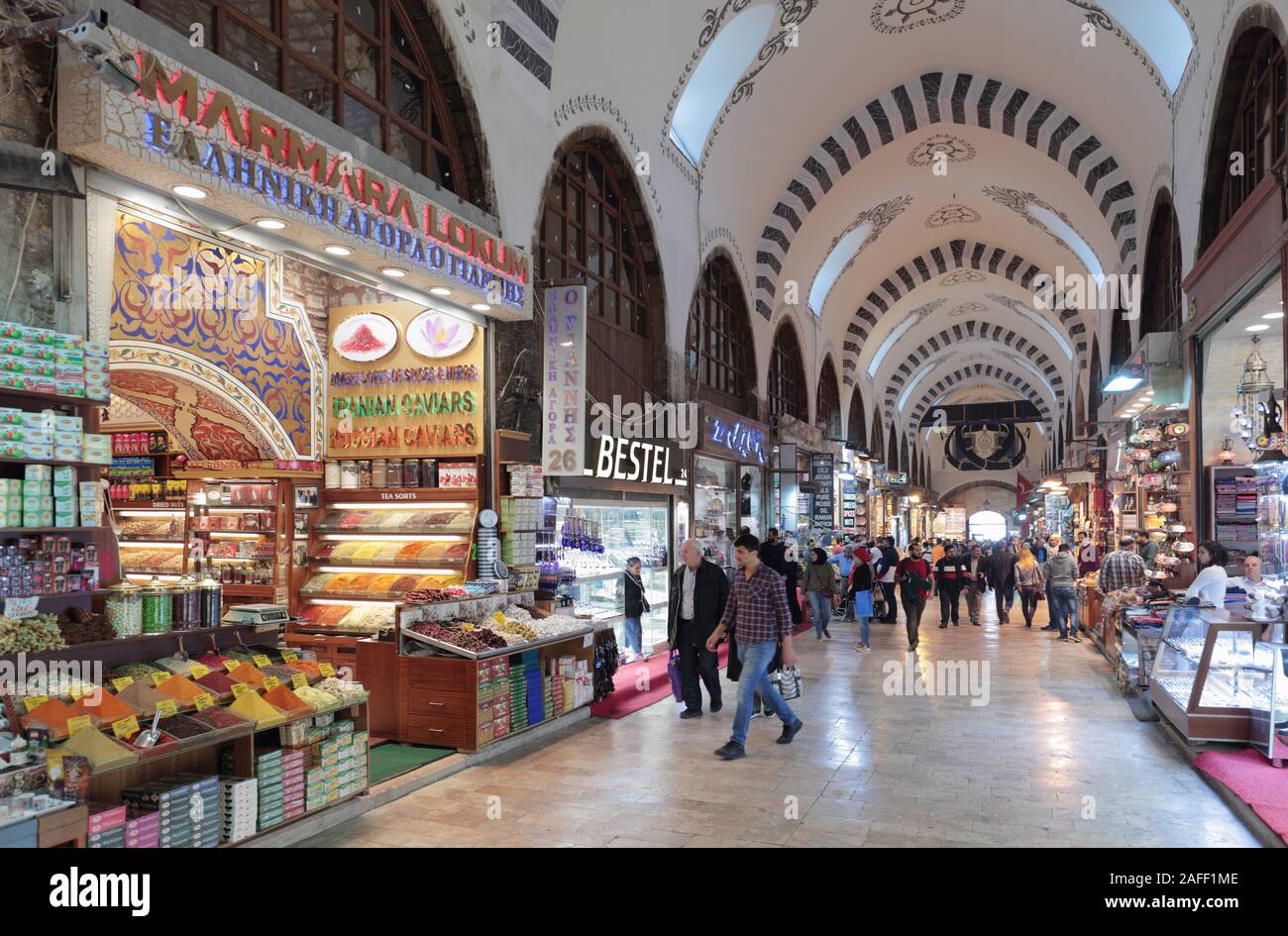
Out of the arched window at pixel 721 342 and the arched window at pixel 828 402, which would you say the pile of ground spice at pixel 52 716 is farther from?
the arched window at pixel 828 402

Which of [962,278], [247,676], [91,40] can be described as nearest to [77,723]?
[247,676]

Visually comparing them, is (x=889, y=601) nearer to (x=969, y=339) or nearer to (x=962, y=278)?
(x=962, y=278)

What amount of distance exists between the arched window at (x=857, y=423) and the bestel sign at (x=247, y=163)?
16.9m

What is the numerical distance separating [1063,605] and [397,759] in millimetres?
8855

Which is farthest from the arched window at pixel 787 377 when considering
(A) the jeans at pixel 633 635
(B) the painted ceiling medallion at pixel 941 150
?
(A) the jeans at pixel 633 635

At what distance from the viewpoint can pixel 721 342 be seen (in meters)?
12.5

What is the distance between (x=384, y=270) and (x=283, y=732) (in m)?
2.53

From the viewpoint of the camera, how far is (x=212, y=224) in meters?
4.20

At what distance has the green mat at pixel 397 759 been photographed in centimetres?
475

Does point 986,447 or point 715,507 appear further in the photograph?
point 986,447

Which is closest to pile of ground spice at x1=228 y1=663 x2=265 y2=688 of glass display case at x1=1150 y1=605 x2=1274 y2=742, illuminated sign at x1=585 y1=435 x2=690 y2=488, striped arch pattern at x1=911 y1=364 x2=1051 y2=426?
illuminated sign at x1=585 y1=435 x2=690 y2=488

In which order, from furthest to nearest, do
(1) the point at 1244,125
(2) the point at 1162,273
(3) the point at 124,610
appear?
1. (2) the point at 1162,273
2. (1) the point at 1244,125
3. (3) the point at 124,610

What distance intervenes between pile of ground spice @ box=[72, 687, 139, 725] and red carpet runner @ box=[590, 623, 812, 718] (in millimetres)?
3624

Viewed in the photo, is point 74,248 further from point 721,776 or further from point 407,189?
point 721,776
